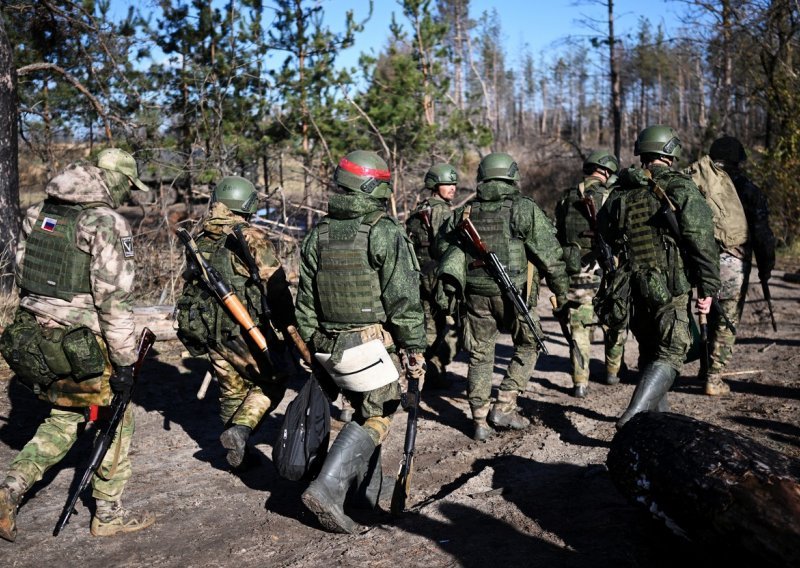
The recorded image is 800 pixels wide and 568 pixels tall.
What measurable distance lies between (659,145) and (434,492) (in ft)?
9.94

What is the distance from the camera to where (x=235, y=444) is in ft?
16.5

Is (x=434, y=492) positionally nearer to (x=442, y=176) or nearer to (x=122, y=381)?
(x=122, y=381)

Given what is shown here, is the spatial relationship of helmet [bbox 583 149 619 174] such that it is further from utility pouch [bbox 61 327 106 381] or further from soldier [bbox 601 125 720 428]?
utility pouch [bbox 61 327 106 381]

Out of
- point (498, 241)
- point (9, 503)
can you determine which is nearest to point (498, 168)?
point (498, 241)

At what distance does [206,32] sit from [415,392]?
9628 millimetres

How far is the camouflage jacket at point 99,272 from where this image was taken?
4.19 m

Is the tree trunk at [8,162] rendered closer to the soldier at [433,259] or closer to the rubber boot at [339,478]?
the soldier at [433,259]

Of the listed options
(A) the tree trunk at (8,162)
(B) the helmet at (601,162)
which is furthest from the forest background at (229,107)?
(B) the helmet at (601,162)

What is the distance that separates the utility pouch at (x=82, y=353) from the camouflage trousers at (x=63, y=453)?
0.36 meters

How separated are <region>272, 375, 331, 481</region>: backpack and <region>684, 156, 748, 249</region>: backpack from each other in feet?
13.6

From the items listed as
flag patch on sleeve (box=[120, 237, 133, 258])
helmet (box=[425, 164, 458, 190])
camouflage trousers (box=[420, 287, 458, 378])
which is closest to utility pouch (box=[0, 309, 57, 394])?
flag patch on sleeve (box=[120, 237, 133, 258])

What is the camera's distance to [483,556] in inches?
145

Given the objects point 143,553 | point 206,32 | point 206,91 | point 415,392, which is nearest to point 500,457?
point 415,392

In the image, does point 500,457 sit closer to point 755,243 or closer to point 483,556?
point 483,556
